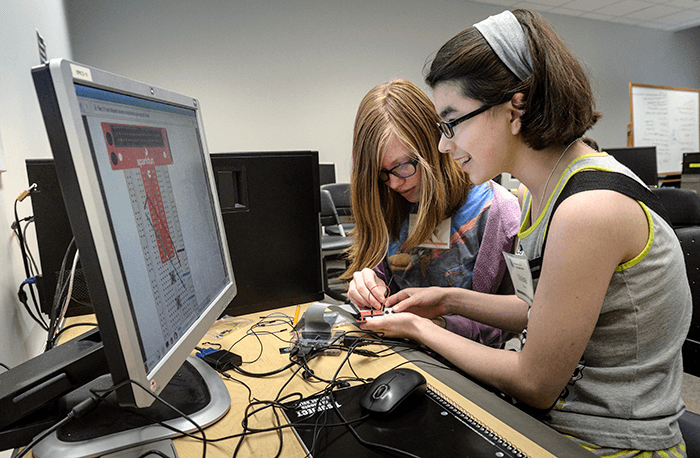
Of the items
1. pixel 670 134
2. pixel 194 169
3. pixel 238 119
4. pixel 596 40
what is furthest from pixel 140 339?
pixel 670 134

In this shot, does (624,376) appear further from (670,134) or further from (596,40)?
(670,134)

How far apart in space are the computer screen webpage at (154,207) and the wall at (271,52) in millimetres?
3393

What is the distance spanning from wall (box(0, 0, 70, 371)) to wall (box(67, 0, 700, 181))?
2532 mm

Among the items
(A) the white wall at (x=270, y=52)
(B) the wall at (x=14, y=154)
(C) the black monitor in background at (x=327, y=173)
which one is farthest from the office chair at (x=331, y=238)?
(B) the wall at (x=14, y=154)

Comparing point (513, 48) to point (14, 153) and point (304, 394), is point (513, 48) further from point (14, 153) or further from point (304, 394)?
point (14, 153)

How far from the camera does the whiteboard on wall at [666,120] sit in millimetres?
5922

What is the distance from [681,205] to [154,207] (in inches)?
72.9

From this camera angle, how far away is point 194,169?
2.39ft

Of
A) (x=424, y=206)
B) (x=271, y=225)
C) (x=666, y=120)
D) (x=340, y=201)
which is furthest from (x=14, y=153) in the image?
(x=666, y=120)

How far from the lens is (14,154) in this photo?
104cm

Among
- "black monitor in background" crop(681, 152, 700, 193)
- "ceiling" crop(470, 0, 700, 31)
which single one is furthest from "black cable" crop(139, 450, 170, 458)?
"ceiling" crop(470, 0, 700, 31)

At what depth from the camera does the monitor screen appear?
387 mm

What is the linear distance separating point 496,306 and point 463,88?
0.53 m

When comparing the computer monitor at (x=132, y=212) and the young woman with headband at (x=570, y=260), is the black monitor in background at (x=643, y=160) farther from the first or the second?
the computer monitor at (x=132, y=212)
